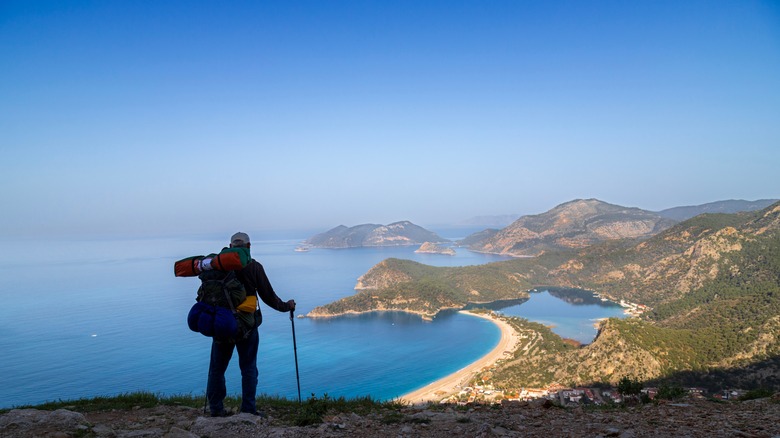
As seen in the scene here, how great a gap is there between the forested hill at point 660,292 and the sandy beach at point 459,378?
6.96 m

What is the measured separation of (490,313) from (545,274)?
231 feet

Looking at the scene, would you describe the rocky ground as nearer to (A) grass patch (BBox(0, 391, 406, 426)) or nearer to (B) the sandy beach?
(A) grass patch (BBox(0, 391, 406, 426))

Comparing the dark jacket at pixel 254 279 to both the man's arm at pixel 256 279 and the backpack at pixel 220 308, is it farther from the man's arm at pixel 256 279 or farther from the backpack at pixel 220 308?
the backpack at pixel 220 308

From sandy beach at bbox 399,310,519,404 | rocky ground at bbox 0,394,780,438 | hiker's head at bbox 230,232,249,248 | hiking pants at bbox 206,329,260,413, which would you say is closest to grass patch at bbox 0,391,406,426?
rocky ground at bbox 0,394,780,438

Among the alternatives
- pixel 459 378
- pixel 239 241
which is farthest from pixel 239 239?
pixel 459 378

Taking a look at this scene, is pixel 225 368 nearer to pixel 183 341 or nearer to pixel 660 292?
pixel 183 341

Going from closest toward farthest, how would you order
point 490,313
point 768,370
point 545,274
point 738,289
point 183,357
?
point 768,370 → point 183,357 → point 738,289 → point 490,313 → point 545,274

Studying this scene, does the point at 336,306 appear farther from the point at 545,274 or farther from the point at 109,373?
the point at 545,274

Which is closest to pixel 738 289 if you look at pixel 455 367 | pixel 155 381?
pixel 455 367

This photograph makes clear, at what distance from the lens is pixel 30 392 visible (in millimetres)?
48156

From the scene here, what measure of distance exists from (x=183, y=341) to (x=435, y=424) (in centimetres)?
8729

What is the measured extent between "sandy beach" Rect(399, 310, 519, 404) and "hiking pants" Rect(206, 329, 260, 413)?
38.0 m

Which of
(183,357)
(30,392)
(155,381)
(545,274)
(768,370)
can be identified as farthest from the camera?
(545,274)

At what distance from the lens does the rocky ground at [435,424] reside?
15.2ft
